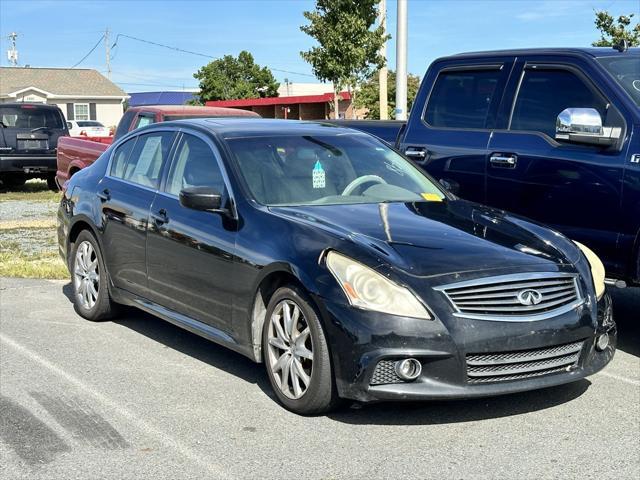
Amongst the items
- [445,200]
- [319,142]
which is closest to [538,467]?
[445,200]

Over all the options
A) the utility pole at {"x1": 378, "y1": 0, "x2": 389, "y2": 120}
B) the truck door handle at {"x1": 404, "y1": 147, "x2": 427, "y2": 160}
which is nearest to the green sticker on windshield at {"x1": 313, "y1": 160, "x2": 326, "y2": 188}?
the truck door handle at {"x1": 404, "y1": 147, "x2": 427, "y2": 160}

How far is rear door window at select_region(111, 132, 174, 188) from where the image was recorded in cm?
650

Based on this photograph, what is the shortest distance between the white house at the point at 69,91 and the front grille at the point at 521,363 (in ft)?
200

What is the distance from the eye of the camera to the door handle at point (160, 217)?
6051 millimetres

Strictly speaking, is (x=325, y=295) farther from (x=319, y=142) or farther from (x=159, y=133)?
(x=159, y=133)

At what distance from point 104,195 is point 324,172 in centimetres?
201

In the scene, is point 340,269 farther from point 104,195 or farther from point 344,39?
point 344,39

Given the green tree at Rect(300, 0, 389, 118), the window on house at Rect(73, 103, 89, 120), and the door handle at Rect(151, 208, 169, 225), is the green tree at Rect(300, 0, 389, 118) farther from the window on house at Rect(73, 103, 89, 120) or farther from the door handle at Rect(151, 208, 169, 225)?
the window on house at Rect(73, 103, 89, 120)

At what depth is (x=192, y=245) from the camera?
5719 mm

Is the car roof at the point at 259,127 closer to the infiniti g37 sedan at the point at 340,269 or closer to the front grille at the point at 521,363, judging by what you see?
the infiniti g37 sedan at the point at 340,269

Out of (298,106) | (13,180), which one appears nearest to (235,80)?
(298,106)

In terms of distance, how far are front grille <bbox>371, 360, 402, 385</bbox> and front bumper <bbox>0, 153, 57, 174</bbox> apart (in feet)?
53.4

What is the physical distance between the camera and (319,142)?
20.4ft

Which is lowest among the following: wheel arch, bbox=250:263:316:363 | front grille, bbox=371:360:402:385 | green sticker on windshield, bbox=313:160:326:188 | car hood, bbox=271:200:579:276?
front grille, bbox=371:360:402:385
